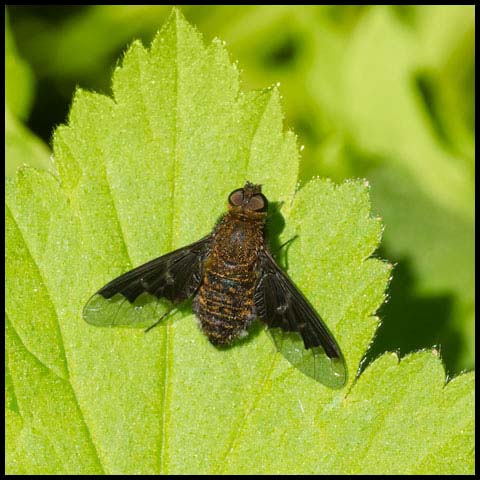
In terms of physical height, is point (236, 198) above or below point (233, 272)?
above

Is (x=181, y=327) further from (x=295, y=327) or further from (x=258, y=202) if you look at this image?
(x=258, y=202)

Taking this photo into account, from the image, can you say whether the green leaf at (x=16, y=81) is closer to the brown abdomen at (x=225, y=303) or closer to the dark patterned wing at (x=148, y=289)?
the dark patterned wing at (x=148, y=289)

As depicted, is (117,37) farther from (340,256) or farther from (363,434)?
(363,434)

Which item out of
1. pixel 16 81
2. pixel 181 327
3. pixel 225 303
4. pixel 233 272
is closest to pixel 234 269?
pixel 233 272

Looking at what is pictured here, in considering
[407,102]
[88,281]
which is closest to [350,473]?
[88,281]

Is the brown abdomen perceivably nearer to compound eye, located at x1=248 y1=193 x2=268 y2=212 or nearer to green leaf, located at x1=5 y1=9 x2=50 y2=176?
compound eye, located at x1=248 y1=193 x2=268 y2=212

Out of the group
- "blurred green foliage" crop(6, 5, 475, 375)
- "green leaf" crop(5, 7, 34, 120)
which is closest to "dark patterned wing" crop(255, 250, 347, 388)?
"blurred green foliage" crop(6, 5, 475, 375)
